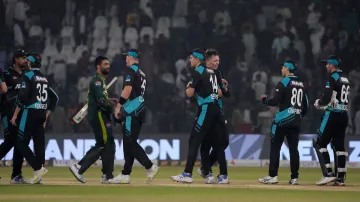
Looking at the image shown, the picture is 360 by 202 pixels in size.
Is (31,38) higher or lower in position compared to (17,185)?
higher

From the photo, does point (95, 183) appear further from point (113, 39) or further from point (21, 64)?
point (113, 39)


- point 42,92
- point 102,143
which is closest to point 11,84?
point 42,92

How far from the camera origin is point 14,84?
1991 cm

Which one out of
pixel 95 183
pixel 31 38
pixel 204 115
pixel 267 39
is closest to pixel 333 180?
pixel 204 115

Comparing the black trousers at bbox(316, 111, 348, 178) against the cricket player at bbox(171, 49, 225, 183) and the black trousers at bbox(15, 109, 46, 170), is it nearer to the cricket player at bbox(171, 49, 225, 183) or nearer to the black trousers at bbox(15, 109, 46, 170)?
the cricket player at bbox(171, 49, 225, 183)

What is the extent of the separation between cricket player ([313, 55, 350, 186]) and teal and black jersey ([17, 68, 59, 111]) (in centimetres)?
524

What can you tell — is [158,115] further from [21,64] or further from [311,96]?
A: [21,64]

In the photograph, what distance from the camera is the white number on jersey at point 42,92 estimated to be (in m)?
19.0

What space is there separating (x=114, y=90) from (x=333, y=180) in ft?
39.3

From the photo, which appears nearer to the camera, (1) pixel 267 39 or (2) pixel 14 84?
(2) pixel 14 84

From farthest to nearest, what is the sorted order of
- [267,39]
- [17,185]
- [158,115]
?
1. [267,39]
2. [158,115]
3. [17,185]

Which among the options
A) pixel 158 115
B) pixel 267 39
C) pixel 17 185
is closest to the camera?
pixel 17 185

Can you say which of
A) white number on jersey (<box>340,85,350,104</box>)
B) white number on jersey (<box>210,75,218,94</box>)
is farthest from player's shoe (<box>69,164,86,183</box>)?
white number on jersey (<box>340,85,350,104</box>)

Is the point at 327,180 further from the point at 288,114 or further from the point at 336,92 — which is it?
the point at 336,92
